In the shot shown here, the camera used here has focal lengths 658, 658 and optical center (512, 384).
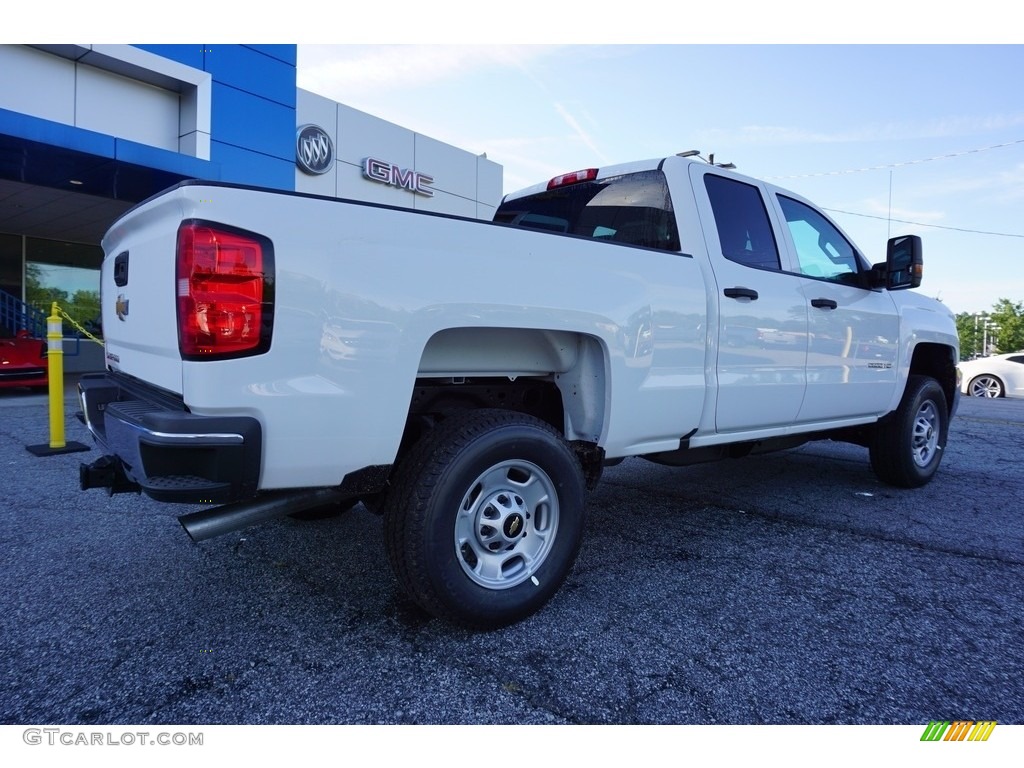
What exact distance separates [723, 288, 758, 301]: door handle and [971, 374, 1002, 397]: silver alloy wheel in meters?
15.2

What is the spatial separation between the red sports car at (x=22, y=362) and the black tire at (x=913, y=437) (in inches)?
469

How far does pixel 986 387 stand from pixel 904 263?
45.5 feet

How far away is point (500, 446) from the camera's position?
8.25 ft

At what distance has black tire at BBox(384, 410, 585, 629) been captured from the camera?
2.37 metres

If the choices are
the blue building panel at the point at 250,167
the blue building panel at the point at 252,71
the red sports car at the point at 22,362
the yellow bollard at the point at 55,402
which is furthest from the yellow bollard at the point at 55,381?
the blue building panel at the point at 252,71

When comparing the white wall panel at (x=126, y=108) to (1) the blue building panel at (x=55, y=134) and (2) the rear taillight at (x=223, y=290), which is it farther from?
(2) the rear taillight at (x=223, y=290)

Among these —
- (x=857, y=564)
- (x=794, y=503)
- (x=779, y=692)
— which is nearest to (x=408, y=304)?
(x=779, y=692)

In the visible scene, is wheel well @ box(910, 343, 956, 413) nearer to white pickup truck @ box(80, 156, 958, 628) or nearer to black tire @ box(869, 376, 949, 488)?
black tire @ box(869, 376, 949, 488)

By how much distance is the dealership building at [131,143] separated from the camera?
10469 mm

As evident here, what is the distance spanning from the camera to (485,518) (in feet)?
8.57

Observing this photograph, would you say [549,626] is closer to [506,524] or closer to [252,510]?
[506,524]

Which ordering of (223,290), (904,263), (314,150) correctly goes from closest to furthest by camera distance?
(223,290) < (904,263) < (314,150)

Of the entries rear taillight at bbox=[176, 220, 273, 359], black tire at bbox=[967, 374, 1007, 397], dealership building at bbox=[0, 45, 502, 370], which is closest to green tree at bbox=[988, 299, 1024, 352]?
black tire at bbox=[967, 374, 1007, 397]

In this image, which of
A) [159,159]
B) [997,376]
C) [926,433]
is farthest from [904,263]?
[997,376]
